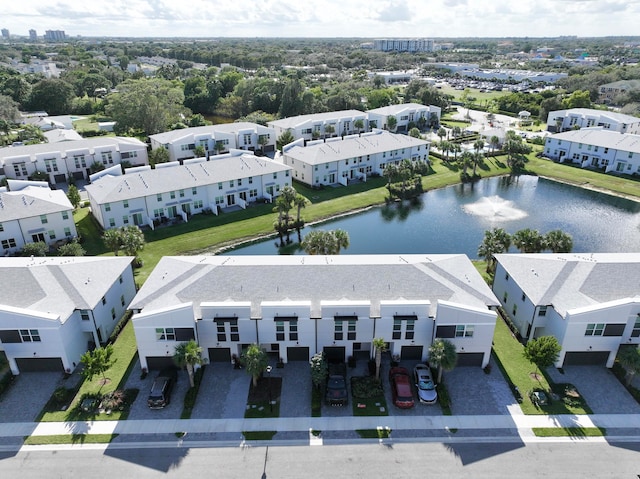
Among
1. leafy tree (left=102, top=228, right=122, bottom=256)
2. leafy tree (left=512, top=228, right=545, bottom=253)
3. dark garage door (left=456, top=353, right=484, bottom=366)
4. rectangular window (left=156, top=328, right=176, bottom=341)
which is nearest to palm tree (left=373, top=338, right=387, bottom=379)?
dark garage door (left=456, top=353, right=484, bottom=366)

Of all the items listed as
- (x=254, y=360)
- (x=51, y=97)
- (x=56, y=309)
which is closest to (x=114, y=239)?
(x=56, y=309)

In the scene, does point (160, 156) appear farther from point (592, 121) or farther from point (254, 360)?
point (592, 121)

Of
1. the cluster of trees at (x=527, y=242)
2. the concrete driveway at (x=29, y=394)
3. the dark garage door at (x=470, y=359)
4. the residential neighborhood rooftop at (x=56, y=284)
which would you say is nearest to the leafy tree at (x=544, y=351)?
the dark garage door at (x=470, y=359)

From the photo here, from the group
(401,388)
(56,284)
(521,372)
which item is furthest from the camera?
(56,284)

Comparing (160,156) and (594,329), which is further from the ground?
(160,156)

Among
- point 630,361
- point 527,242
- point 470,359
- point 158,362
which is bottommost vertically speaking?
point 470,359

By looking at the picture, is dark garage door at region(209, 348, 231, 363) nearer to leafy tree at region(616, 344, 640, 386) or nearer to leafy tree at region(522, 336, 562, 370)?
leafy tree at region(522, 336, 562, 370)

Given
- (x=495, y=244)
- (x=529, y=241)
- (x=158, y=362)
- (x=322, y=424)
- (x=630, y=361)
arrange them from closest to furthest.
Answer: (x=322, y=424)
(x=630, y=361)
(x=158, y=362)
(x=495, y=244)
(x=529, y=241)

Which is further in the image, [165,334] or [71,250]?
[71,250]
